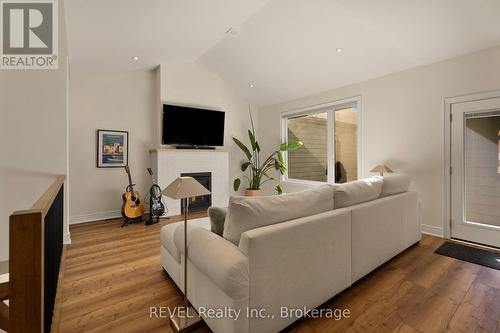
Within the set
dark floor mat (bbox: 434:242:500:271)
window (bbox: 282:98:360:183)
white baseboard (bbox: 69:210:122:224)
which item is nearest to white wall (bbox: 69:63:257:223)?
white baseboard (bbox: 69:210:122:224)

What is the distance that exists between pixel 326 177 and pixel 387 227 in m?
2.54

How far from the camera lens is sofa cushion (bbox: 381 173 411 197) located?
2.60 metres

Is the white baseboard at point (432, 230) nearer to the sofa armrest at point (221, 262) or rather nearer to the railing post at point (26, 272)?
the sofa armrest at point (221, 262)

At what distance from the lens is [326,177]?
4918 millimetres

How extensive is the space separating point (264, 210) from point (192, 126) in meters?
3.73

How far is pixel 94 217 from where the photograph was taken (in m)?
4.27

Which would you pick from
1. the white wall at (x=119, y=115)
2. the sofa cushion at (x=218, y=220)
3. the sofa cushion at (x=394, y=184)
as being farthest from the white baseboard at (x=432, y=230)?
the white wall at (x=119, y=115)

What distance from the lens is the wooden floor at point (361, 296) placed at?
1624 mm

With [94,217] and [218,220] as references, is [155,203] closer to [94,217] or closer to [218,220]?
[94,217]

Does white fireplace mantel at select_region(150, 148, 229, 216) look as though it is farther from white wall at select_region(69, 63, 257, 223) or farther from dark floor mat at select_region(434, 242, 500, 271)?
dark floor mat at select_region(434, 242, 500, 271)

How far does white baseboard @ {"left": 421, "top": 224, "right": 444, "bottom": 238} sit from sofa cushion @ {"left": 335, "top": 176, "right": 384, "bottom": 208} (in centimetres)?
165

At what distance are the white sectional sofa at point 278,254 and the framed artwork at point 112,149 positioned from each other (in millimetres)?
2844

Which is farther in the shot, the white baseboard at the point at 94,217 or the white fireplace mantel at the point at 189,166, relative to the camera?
the white fireplace mantel at the point at 189,166

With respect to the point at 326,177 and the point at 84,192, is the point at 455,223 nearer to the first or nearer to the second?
the point at 326,177
